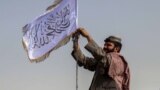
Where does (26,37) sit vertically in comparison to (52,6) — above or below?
below

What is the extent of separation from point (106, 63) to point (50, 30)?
1245 mm

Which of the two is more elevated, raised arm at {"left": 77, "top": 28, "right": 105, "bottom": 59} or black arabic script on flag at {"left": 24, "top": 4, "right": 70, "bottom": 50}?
black arabic script on flag at {"left": 24, "top": 4, "right": 70, "bottom": 50}

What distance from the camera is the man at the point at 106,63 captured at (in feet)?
25.4

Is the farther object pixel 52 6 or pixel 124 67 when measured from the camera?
pixel 52 6

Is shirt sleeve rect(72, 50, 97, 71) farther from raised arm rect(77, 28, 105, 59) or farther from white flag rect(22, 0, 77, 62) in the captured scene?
raised arm rect(77, 28, 105, 59)

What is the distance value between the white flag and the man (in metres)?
0.31

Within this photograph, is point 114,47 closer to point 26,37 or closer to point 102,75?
point 102,75

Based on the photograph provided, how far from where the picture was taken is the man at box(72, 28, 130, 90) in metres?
7.75

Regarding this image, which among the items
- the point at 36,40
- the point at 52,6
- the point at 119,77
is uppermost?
the point at 52,6

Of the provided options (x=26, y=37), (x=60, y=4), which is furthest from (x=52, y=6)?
(x=26, y=37)

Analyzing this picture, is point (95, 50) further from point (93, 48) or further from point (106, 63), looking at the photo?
point (106, 63)

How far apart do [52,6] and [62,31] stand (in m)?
0.64

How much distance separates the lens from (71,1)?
855 cm

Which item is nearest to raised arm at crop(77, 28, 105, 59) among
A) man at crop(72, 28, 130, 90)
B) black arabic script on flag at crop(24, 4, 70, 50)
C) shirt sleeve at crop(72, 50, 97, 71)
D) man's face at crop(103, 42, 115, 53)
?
man at crop(72, 28, 130, 90)
